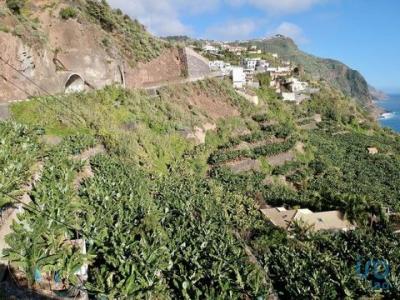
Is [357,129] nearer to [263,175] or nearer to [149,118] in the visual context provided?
[263,175]

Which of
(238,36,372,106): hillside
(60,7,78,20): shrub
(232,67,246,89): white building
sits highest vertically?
(238,36,372,106): hillside

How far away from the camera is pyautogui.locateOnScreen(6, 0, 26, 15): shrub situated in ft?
95.8

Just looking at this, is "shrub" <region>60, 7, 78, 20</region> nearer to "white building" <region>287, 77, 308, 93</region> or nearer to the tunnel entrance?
the tunnel entrance

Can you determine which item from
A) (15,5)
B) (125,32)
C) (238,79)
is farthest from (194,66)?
(15,5)

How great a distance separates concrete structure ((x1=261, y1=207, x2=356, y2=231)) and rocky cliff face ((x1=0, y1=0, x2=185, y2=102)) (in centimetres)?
1748

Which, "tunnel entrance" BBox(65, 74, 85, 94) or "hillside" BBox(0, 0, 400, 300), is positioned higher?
"tunnel entrance" BBox(65, 74, 85, 94)

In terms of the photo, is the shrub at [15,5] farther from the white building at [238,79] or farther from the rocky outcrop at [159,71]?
the white building at [238,79]

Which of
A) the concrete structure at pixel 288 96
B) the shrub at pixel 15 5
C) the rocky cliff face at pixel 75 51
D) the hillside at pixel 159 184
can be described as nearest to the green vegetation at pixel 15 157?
the hillside at pixel 159 184

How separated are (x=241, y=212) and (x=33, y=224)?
15.6 meters

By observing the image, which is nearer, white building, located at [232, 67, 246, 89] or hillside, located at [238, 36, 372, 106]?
white building, located at [232, 67, 246, 89]

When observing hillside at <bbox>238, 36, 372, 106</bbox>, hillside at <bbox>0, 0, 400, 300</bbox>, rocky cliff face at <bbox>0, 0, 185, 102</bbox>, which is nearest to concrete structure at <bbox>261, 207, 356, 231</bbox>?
hillside at <bbox>0, 0, 400, 300</bbox>

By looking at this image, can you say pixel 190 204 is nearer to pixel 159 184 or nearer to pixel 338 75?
pixel 159 184

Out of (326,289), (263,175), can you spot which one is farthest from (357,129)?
(326,289)

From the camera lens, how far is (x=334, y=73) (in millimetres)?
198750
